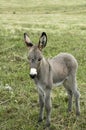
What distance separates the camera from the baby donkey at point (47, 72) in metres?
7.34

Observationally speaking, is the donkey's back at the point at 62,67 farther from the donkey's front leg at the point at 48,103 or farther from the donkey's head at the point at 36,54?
the donkey's head at the point at 36,54

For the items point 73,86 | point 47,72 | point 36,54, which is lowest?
point 73,86

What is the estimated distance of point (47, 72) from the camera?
7941mm

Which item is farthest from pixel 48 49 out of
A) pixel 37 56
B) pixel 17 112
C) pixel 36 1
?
pixel 36 1

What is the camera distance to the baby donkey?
7.34 metres

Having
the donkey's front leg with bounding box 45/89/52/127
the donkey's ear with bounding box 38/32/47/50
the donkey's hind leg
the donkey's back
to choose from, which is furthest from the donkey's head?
the donkey's hind leg

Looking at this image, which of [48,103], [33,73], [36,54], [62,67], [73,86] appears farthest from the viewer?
[73,86]

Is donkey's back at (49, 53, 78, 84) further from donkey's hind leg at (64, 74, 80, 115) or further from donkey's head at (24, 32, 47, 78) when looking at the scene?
donkey's head at (24, 32, 47, 78)

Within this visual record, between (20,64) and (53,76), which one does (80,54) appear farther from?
(53,76)

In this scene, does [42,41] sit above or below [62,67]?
above

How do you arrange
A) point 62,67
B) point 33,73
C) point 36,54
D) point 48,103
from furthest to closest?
point 62,67, point 48,103, point 36,54, point 33,73

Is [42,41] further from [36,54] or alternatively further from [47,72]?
[47,72]

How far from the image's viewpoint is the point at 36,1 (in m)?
61.6

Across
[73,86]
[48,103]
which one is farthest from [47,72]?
[73,86]
